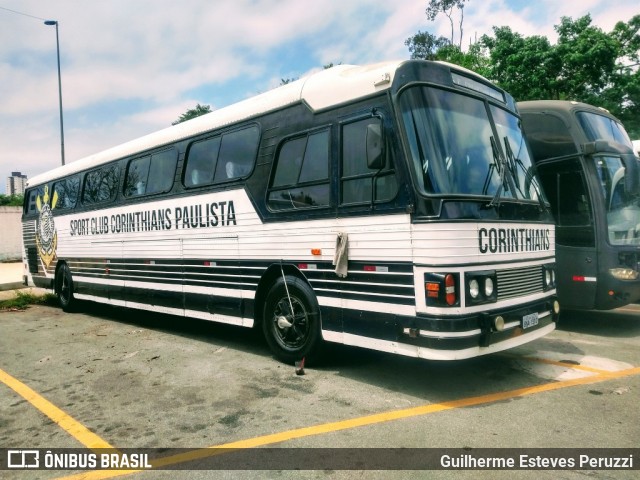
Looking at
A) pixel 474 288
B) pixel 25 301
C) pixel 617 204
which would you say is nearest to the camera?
pixel 474 288

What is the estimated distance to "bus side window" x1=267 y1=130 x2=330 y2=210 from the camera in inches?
219

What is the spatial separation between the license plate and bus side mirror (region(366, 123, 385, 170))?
81.3 inches

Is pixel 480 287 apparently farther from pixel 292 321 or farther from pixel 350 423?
pixel 292 321

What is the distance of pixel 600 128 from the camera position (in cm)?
802

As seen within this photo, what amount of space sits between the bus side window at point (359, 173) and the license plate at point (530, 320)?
5.95ft

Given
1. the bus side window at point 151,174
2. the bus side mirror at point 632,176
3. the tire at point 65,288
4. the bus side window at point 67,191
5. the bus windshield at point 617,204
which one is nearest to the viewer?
the bus side mirror at point 632,176

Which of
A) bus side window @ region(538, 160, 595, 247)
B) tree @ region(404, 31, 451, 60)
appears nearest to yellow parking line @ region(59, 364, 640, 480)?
bus side window @ region(538, 160, 595, 247)

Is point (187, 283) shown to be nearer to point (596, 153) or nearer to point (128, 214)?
point (128, 214)

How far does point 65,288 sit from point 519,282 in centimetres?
993

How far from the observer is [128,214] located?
9086 mm

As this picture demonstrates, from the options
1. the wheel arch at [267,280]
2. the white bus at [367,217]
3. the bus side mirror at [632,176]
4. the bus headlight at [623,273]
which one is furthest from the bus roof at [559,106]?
the wheel arch at [267,280]

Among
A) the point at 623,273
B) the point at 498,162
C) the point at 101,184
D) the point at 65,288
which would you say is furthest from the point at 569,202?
the point at 65,288

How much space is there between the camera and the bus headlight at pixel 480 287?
15.0 feet

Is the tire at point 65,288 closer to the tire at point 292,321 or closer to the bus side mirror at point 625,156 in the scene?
the tire at point 292,321
